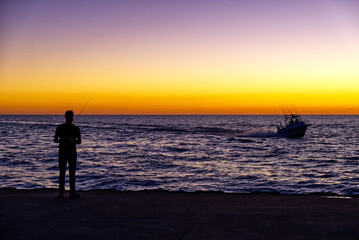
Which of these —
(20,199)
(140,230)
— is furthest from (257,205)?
(20,199)

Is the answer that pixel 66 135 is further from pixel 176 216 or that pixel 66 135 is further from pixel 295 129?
pixel 295 129

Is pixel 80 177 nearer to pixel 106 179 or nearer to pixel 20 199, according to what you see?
pixel 106 179

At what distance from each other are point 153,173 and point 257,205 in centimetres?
958

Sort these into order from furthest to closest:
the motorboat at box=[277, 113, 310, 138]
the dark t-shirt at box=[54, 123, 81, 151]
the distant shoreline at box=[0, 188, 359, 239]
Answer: the motorboat at box=[277, 113, 310, 138] < the dark t-shirt at box=[54, 123, 81, 151] < the distant shoreline at box=[0, 188, 359, 239]

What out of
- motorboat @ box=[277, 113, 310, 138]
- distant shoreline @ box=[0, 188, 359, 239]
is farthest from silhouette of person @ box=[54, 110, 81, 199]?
motorboat @ box=[277, 113, 310, 138]

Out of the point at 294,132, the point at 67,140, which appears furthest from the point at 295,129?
the point at 67,140

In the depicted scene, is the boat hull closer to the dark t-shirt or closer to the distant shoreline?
the distant shoreline

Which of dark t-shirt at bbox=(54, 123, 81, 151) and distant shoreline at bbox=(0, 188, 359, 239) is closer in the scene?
distant shoreline at bbox=(0, 188, 359, 239)

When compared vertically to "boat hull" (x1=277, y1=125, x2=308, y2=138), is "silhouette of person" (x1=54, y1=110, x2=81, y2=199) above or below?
above

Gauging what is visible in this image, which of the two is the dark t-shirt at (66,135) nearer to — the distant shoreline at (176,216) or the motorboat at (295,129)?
the distant shoreline at (176,216)

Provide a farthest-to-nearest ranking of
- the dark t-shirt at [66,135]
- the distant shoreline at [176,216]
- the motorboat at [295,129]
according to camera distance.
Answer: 1. the motorboat at [295,129]
2. the dark t-shirt at [66,135]
3. the distant shoreline at [176,216]

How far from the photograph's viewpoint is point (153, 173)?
15.4 meters

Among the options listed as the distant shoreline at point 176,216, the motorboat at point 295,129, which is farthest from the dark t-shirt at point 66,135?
the motorboat at point 295,129

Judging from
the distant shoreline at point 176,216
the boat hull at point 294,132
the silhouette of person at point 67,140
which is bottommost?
the boat hull at point 294,132
